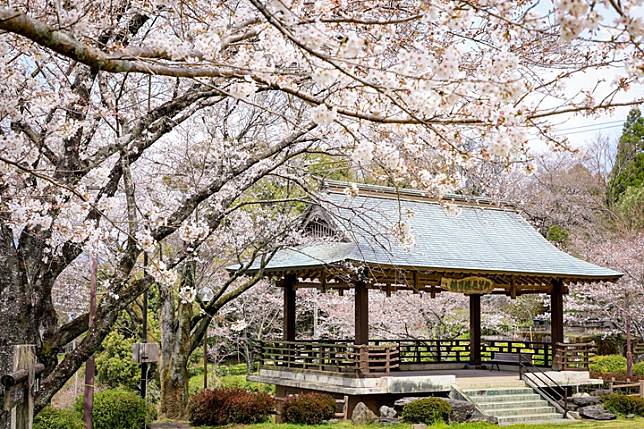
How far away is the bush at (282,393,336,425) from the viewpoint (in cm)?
1485

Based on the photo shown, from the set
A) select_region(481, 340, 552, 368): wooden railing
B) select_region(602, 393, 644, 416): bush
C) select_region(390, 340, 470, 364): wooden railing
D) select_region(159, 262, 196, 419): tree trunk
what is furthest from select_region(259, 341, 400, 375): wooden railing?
select_region(602, 393, 644, 416): bush

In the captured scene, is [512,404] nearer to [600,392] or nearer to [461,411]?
[461,411]

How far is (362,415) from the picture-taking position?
15445mm

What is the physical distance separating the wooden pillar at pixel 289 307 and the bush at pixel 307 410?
11.8 ft

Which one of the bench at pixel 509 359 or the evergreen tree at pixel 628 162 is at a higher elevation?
the evergreen tree at pixel 628 162

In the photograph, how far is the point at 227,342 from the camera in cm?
2861

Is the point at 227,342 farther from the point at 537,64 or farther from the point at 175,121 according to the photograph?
the point at 537,64

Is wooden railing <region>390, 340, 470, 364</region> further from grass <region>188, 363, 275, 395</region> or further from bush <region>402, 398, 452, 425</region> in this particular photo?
grass <region>188, 363, 275, 395</region>

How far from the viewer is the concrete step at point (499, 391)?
54.9 ft

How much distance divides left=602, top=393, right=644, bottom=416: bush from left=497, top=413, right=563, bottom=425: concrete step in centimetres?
146

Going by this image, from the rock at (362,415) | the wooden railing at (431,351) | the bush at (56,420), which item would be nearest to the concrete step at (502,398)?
the rock at (362,415)

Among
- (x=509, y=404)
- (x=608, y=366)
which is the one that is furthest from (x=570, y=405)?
(x=608, y=366)

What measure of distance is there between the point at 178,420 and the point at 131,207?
8.78 metres

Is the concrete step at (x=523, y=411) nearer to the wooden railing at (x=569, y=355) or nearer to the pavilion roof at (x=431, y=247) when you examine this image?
the wooden railing at (x=569, y=355)
